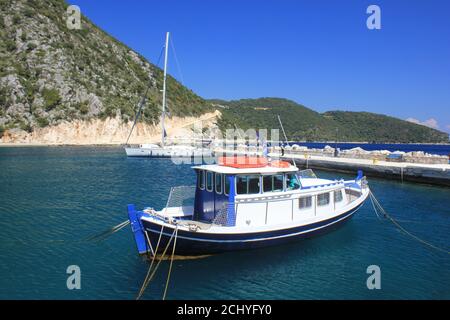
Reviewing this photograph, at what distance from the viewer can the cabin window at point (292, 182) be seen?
697 inches

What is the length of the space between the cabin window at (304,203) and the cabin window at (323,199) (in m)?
0.86

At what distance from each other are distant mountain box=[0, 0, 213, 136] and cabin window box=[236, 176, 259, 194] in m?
104

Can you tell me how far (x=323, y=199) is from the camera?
19.4 meters

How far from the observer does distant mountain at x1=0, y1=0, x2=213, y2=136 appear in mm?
106125

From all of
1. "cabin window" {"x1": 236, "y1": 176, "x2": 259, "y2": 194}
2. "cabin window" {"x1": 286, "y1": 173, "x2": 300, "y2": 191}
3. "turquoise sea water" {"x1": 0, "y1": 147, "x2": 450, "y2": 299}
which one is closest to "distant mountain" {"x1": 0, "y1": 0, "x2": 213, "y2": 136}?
"turquoise sea water" {"x1": 0, "y1": 147, "x2": 450, "y2": 299}

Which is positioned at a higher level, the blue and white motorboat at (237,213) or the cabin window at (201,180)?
the cabin window at (201,180)

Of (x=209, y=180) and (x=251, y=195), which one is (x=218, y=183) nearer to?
(x=209, y=180)

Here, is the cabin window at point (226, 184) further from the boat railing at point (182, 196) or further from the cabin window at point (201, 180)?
the boat railing at point (182, 196)

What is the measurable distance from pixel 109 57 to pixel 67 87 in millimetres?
29600

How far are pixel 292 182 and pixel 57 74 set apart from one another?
373 feet

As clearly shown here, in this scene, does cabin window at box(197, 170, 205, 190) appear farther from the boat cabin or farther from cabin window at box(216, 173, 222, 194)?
cabin window at box(216, 173, 222, 194)

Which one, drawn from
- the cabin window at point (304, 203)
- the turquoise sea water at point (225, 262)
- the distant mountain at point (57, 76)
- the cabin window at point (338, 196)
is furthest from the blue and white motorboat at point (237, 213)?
the distant mountain at point (57, 76)

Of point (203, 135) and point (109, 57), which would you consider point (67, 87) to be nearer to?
point (109, 57)

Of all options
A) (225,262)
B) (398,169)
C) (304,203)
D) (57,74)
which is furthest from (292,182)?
(57,74)
